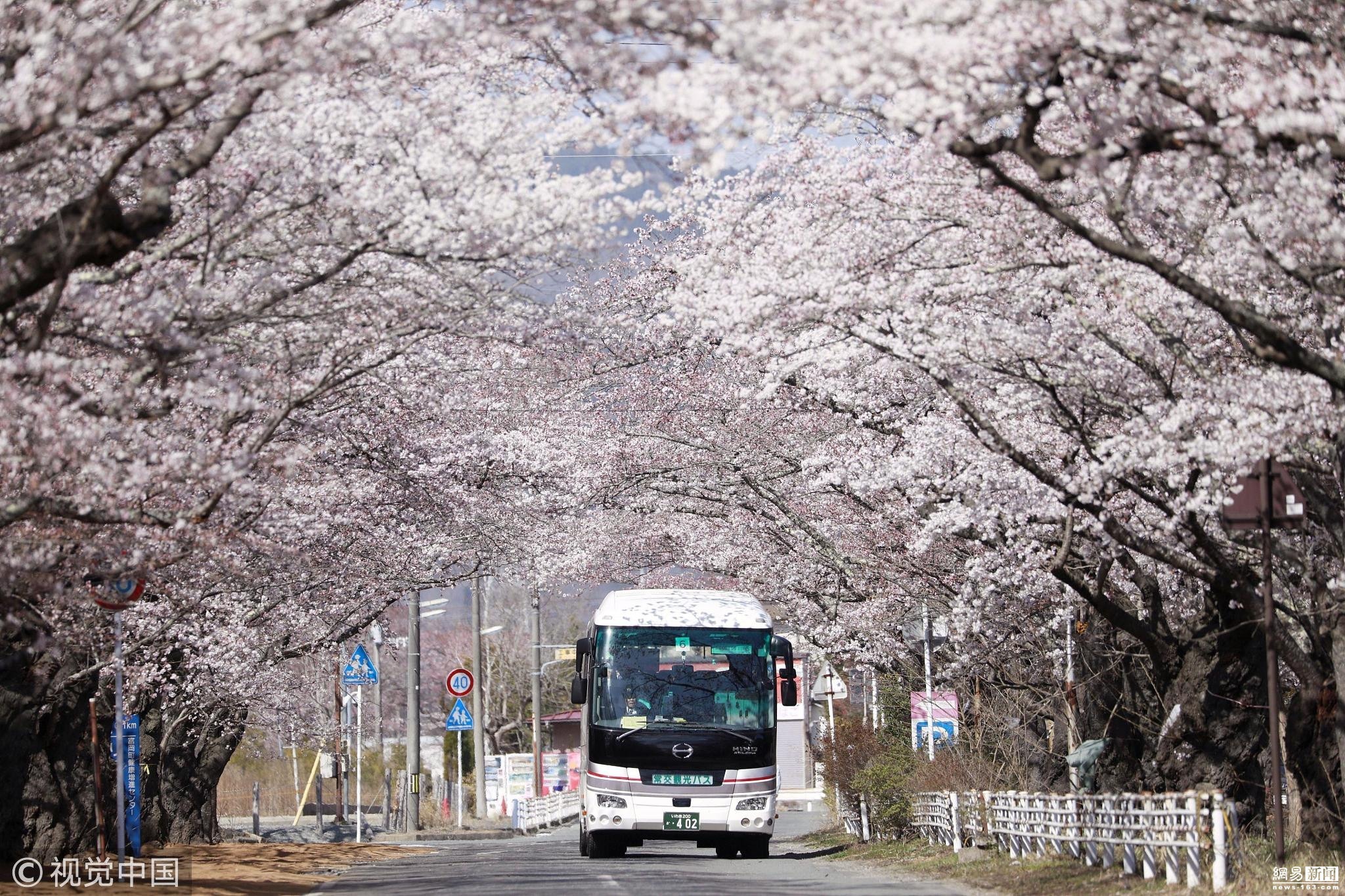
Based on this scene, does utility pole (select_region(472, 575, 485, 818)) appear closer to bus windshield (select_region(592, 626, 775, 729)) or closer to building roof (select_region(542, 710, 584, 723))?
bus windshield (select_region(592, 626, 775, 729))

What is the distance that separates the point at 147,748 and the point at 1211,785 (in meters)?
16.4

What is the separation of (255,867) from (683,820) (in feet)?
21.9

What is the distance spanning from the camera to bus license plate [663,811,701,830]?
67.4 feet

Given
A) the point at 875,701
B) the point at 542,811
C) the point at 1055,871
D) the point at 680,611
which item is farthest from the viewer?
the point at 542,811

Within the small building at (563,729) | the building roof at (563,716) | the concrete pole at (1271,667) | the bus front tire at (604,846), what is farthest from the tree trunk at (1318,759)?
the small building at (563,729)

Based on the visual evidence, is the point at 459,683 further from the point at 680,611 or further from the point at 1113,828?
the point at 1113,828

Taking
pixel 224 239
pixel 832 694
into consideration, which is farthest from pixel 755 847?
pixel 832 694

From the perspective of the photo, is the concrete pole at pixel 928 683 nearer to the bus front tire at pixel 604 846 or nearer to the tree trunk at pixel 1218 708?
the bus front tire at pixel 604 846

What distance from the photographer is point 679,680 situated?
20.9m

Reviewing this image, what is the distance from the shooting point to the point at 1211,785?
1728 centimetres

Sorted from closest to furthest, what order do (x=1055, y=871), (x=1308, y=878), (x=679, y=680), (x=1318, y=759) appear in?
1. (x=1308, y=878)
2. (x=1318, y=759)
3. (x=1055, y=871)
4. (x=679, y=680)

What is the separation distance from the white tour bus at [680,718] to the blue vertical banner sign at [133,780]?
6.13 metres

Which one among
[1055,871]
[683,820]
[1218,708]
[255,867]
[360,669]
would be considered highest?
[360,669]

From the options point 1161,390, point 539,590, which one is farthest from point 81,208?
point 539,590
